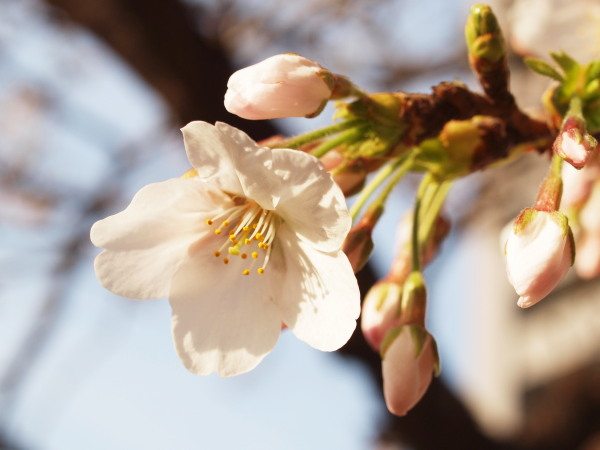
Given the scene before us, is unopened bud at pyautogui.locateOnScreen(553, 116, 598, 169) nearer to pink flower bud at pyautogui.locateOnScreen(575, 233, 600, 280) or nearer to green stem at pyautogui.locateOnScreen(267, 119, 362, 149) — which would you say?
green stem at pyautogui.locateOnScreen(267, 119, 362, 149)

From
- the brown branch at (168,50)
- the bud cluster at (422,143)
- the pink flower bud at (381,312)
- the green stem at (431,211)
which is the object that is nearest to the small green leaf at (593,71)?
the bud cluster at (422,143)

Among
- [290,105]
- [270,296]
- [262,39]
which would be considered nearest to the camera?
[290,105]

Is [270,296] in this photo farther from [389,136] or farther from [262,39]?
[262,39]

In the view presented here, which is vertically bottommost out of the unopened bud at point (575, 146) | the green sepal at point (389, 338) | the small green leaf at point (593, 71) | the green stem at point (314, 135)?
the green sepal at point (389, 338)

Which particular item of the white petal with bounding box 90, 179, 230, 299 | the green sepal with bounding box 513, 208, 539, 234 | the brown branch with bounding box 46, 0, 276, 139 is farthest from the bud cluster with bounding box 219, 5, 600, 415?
the brown branch with bounding box 46, 0, 276, 139

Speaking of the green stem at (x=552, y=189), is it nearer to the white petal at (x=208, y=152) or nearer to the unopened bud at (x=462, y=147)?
the unopened bud at (x=462, y=147)

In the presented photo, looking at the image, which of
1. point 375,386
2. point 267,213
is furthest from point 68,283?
point 267,213
